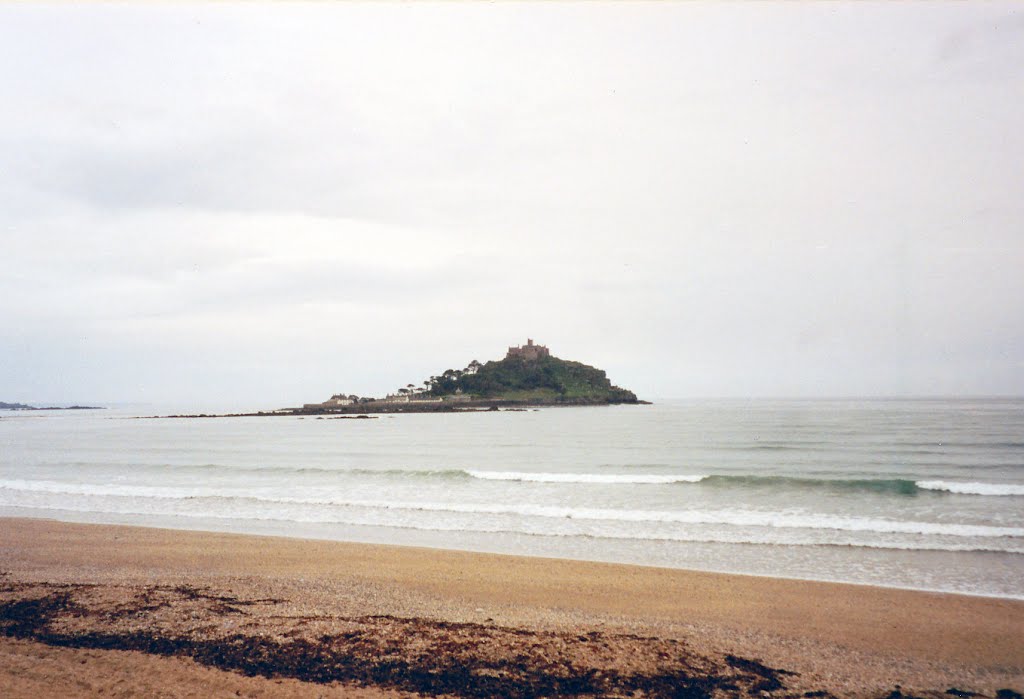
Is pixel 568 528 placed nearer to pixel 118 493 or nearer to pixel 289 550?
pixel 289 550

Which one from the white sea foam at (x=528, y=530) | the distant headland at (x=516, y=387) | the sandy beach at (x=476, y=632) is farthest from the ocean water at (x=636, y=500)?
the distant headland at (x=516, y=387)

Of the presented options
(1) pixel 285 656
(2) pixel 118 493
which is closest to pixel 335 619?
(1) pixel 285 656

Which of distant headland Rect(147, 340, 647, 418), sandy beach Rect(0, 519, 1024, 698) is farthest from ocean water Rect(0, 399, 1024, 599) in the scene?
distant headland Rect(147, 340, 647, 418)

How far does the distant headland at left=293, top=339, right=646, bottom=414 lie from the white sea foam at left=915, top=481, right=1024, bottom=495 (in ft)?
388

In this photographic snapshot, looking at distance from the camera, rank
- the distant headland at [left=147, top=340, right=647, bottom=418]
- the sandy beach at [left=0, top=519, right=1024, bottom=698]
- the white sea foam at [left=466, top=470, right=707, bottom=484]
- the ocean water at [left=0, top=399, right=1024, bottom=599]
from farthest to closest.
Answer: the distant headland at [left=147, top=340, right=647, bottom=418], the white sea foam at [left=466, top=470, right=707, bottom=484], the ocean water at [left=0, top=399, right=1024, bottom=599], the sandy beach at [left=0, top=519, right=1024, bottom=698]

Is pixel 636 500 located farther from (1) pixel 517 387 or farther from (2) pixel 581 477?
(1) pixel 517 387

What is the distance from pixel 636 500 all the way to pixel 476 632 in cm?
1273

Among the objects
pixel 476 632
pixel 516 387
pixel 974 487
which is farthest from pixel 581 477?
pixel 516 387

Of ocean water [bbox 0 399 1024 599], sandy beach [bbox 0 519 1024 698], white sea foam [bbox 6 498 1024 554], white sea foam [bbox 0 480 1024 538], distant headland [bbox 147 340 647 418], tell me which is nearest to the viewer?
sandy beach [bbox 0 519 1024 698]

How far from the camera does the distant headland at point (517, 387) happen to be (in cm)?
14800

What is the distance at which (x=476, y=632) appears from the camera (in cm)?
665

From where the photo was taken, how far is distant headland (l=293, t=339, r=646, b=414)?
14800 centimetres

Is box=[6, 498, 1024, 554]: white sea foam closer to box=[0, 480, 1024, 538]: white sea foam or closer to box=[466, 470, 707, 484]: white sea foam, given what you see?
box=[0, 480, 1024, 538]: white sea foam

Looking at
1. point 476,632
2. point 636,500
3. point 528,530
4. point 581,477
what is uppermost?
point 476,632
